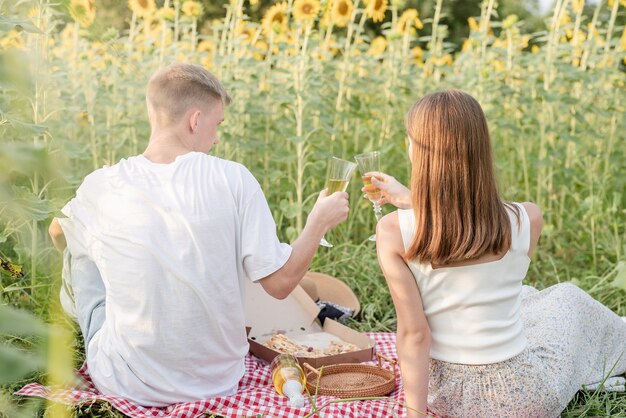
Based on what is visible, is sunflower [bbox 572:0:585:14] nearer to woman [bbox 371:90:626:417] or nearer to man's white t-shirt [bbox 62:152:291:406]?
woman [bbox 371:90:626:417]

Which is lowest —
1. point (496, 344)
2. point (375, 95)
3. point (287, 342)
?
point (287, 342)

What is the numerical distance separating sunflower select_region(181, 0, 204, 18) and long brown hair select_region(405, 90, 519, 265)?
2.41 m

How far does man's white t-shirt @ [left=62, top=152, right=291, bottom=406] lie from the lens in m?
2.37

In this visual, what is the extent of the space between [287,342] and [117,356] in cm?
82

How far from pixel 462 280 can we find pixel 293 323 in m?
1.23

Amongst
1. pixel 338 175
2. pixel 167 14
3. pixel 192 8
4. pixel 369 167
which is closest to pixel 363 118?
pixel 192 8

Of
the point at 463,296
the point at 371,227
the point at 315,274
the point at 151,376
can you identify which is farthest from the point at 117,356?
the point at 371,227

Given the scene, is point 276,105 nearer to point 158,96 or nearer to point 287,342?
point 287,342

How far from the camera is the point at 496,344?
234 centimetres

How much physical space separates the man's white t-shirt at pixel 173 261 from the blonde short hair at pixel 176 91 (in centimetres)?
16

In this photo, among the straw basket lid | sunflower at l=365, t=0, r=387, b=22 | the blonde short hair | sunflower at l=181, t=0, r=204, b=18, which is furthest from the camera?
sunflower at l=365, t=0, r=387, b=22

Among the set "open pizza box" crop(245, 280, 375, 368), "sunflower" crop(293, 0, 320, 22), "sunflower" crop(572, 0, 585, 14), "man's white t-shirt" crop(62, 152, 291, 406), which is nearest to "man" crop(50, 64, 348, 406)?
"man's white t-shirt" crop(62, 152, 291, 406)

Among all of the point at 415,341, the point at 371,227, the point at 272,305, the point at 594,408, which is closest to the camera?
the point at 415,341

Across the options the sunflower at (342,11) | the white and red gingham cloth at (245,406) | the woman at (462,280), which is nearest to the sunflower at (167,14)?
the sunflower at (342,11)
